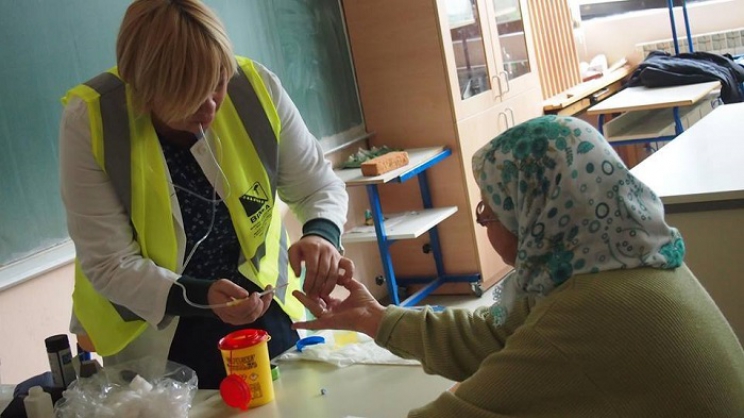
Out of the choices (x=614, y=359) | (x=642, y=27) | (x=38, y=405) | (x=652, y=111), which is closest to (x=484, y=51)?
(x=652, y=111)

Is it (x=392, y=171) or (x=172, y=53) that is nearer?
(x=172, y=53)

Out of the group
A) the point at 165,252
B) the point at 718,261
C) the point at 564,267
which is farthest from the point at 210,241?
the point at 718,261

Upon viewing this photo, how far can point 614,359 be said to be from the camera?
126 cm

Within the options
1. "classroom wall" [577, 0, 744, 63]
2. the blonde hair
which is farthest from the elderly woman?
"classroom wall" [577, 0, 744, 63]

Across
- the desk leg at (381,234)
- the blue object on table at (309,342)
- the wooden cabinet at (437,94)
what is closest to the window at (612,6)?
the wooden cabinet at (437,94)

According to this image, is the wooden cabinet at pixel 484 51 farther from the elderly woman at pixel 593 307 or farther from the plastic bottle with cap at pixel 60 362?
the elderly woman at pixel 593 307

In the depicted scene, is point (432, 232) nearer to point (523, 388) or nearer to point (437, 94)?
point (437, 94)

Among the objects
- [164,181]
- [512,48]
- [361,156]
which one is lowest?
[361,156]

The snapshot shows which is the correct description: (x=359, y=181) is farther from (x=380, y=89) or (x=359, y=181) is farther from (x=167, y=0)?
(x=167, y=0)

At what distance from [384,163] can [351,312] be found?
7.43 feet

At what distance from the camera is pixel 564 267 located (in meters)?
1.29

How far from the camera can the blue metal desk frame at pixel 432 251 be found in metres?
4.06

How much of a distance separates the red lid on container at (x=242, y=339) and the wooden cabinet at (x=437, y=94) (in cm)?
277

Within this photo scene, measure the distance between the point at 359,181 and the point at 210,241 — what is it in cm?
205
